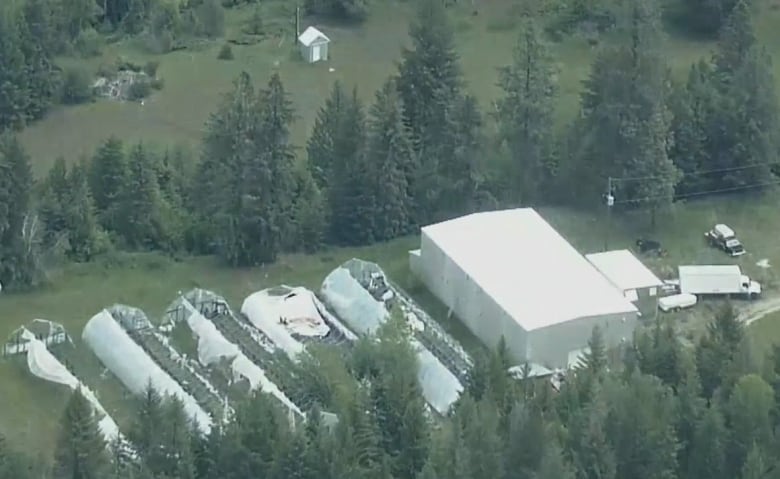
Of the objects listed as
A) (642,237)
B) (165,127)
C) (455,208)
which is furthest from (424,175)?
(165,127)

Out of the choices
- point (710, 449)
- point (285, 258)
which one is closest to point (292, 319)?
point (285, 258)

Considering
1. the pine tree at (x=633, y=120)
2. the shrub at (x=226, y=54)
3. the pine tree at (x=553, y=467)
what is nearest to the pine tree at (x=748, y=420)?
the pine tree at (x=553, y=467)

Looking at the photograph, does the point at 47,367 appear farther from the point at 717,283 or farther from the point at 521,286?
the point at 717,283

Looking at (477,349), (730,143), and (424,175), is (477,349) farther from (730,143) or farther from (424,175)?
(730,143)

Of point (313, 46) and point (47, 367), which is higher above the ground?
point (313, 46)

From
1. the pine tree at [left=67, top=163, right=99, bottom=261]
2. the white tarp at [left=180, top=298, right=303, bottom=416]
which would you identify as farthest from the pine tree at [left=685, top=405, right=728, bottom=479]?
the pine tree at [left=67, top=163, right=99, bottom=261]
